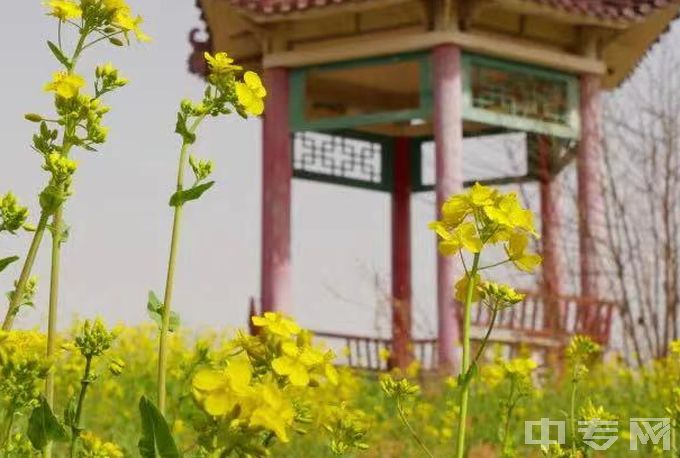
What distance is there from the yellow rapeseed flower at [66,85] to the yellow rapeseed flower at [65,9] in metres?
0.14

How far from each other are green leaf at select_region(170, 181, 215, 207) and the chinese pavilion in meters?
7.30

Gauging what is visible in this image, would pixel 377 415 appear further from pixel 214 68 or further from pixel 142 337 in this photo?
pixel 214 68

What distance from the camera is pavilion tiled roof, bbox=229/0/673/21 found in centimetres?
970

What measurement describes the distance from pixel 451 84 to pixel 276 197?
1.88 meters

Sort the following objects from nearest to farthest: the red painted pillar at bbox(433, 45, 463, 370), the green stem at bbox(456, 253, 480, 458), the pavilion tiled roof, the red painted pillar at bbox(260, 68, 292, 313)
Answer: the green stem at bbox(456, 253, 480, 458)
the red painted pillar at bbox(433, 45, 463, 370)
the pavilion tiled roof
the red painted pillar at bbox(260, 68, 292, 313)

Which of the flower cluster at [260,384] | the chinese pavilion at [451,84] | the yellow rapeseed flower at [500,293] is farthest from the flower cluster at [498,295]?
the chinese pavilion at [451,84]

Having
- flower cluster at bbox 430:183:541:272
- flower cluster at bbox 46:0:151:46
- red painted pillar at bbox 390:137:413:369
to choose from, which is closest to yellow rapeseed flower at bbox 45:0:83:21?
flower cluster at bbox 46:0:151:46

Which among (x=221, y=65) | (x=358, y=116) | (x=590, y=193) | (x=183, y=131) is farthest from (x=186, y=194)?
(x=590, y=193)

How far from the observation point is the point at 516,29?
10.5 m

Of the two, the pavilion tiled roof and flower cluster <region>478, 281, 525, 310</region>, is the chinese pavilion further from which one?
flower cluster <region>478, 281, 525, 310</region>

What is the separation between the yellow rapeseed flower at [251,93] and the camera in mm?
1741

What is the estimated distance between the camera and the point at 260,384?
135 centimetres

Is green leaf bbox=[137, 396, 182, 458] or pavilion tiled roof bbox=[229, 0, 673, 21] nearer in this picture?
green leaf bbox=[137, 396, 182, 458]

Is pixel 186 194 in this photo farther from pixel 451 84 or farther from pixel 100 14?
pixel 451 84
